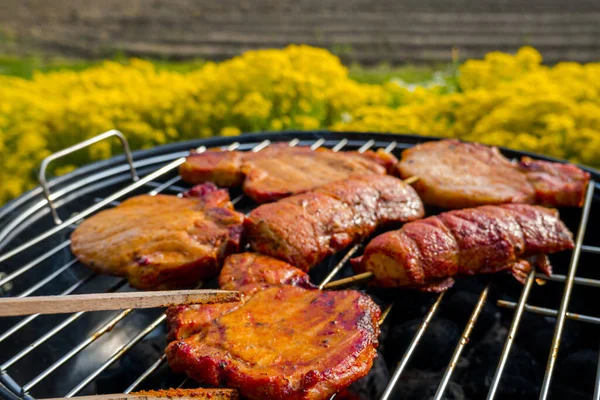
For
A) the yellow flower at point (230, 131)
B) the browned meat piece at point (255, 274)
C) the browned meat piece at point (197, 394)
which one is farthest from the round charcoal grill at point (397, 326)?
the yellow flower at point (230, 131)

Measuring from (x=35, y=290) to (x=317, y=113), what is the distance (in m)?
4.16

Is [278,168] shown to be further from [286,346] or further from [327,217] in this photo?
[286,346]

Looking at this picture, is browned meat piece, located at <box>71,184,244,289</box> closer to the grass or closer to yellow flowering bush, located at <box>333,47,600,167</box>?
yellow flowering bush, located at <box>333,47,600,167</box>

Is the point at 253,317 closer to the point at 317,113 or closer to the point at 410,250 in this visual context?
the point at 410,250

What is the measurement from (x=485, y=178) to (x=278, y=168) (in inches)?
50.0

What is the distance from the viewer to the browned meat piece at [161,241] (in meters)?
2.52

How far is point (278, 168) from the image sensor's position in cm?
336

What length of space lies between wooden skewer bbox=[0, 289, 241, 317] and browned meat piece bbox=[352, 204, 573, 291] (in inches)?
32.0

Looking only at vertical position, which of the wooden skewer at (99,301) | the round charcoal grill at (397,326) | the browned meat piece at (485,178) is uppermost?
the wooden skewer at (99,301)

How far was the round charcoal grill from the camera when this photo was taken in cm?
246

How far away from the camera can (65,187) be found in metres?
3.37

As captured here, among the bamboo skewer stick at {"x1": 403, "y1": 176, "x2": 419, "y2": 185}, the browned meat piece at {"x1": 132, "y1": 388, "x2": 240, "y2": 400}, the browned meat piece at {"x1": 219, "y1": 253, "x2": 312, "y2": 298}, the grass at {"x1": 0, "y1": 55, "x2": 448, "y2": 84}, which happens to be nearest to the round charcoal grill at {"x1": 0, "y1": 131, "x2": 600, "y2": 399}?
the browned meat piece at {"x1": 219, "y1": 253, "x2": 312, "y2": 298}

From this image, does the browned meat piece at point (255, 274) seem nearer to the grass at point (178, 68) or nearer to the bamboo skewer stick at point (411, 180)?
the bamboo skewer stick at point (411, 180)

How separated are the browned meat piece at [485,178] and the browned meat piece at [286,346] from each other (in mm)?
1177
